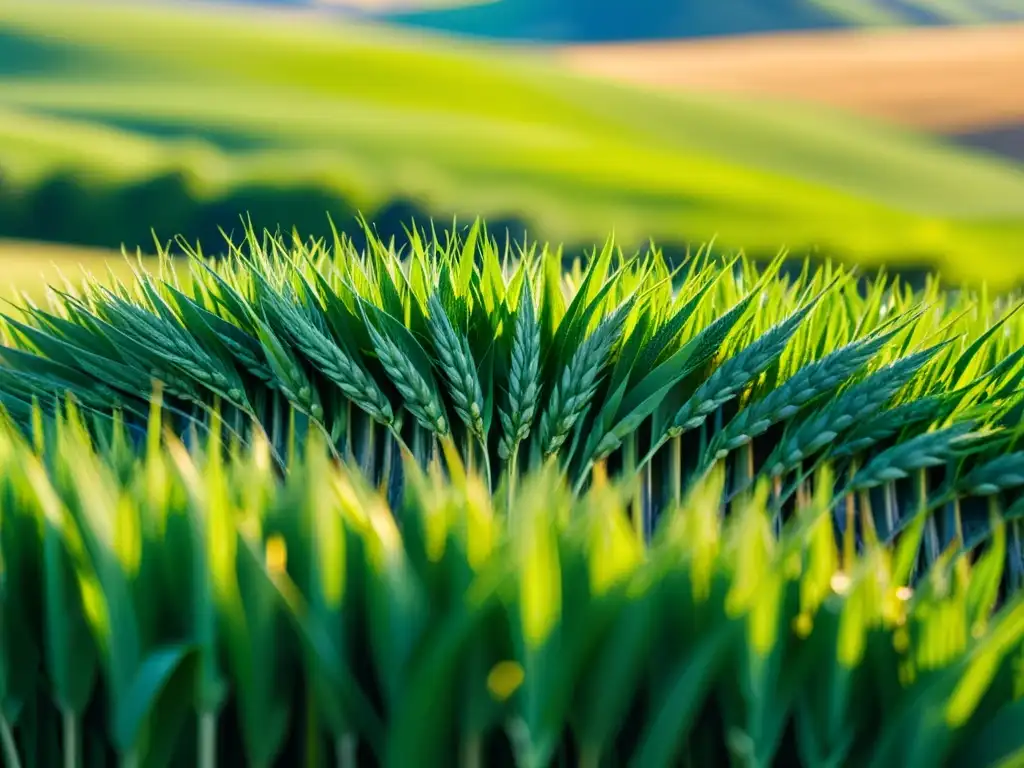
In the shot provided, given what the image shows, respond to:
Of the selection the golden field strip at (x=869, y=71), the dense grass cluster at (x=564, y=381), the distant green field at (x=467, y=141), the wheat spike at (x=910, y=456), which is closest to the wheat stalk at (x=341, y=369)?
the dense grass cluster at (x=564, y=381)

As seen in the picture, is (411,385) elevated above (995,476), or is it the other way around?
(411,385)

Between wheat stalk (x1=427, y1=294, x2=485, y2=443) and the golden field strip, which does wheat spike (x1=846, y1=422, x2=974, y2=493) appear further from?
the golden field strip

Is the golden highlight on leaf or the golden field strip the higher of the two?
the golden field strip

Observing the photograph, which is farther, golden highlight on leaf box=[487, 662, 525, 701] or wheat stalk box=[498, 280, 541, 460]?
wheat stalk box=[498, 280, 541, 460]

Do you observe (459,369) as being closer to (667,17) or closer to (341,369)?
(341,369)

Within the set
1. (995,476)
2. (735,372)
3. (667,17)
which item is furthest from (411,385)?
(667,17)

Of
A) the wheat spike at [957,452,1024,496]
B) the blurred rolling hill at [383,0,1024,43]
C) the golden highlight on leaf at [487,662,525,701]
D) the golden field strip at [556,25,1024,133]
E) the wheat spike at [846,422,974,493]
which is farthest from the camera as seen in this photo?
the blurred rolling hill at [383,0,1024,43]

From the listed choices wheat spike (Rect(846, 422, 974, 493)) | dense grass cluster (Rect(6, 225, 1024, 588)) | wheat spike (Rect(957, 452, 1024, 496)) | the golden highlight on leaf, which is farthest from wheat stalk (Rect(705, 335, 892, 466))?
the golden highlight on leaf
